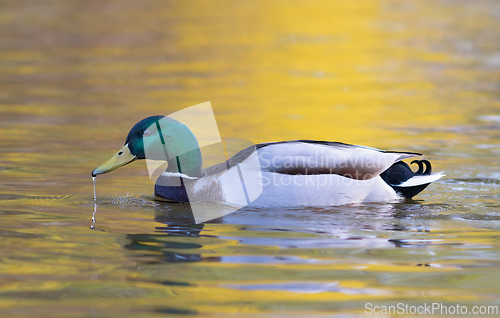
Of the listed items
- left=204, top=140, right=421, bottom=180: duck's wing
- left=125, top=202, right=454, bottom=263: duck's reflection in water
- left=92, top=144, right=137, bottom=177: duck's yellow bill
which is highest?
left=92, top=144, right=137, bottom=177: duck's yellow bill

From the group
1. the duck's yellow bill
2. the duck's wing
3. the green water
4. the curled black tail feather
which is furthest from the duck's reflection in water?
the duck's yellow bill

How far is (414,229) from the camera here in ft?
16.7

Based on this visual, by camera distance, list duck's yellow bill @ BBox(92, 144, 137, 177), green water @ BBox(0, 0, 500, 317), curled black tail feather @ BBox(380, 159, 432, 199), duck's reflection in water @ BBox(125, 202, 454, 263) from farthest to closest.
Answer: curled black tail feather @ BBox(380, 159, 432, 199), duck's yellow bill @ BBox(92, 144, 137, 177), duck's reflection in water @ BBox(125, 202, 454, 263), green water @ BBox(0, 0, 500, 317)

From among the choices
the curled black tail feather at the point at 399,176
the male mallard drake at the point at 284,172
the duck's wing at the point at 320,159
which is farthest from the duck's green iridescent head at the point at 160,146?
the curled black tail feather at the point at 399,176

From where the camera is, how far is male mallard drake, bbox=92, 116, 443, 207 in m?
5.50

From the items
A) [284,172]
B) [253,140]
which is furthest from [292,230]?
[253,140]

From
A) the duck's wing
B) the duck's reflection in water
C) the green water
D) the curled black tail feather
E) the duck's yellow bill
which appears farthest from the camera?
the curled black tail feather

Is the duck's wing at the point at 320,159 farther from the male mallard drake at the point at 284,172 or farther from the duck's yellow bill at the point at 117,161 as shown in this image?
the duck's yellow bill at the point at 117,161

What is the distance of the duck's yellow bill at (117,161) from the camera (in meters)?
5.62

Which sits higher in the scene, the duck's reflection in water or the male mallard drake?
the male mallard drake

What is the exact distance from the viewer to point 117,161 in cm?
568

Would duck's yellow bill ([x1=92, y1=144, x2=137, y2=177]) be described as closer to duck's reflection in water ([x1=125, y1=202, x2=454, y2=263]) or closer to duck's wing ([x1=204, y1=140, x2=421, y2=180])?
duck's reflection in water ([x1=125, y1=202, x2=454, y2=263])

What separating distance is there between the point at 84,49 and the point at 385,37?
24.7ft

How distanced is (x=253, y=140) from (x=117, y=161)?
2830mm
